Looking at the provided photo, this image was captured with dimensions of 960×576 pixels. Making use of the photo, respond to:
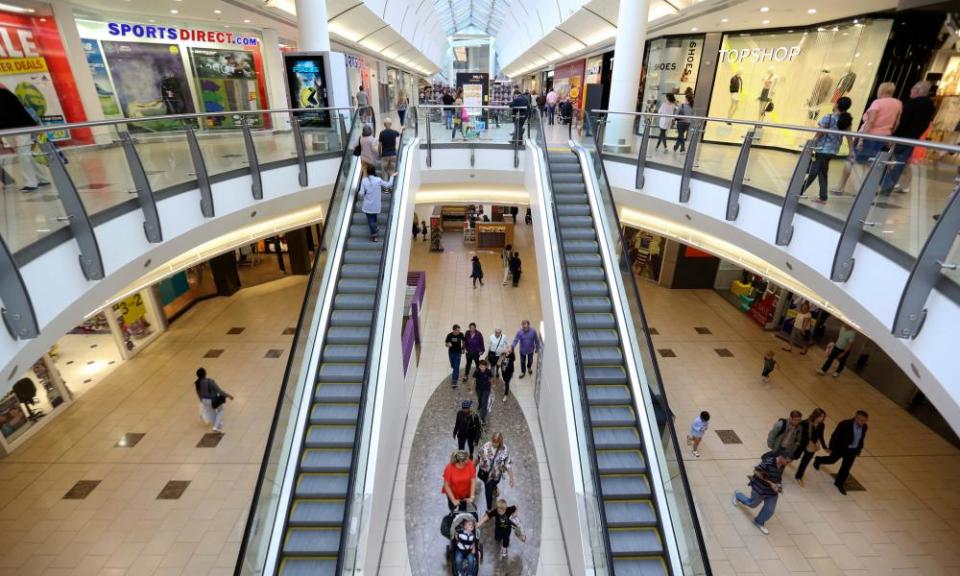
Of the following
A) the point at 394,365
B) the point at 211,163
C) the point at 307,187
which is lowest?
the point at 394,365

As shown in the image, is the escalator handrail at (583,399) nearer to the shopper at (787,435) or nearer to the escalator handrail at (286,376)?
the escalator handrail at (286,376)

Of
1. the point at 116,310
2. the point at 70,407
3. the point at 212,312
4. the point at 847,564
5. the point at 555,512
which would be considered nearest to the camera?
the point at 847,564

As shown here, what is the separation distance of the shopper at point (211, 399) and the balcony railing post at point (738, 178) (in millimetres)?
8834

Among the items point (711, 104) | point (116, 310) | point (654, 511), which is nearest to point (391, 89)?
point (711, 104)

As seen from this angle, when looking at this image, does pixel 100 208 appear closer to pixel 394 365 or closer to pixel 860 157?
pixel 394 365

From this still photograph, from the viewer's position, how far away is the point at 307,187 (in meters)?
8.30

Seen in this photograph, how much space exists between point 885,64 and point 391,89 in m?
28.8

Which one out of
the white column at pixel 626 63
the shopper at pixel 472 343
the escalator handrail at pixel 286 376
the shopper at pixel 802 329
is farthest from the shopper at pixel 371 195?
the shopper at pixel 802 329

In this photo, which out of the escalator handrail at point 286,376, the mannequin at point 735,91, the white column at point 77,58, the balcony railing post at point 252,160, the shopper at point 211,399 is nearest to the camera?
the escalator handrail at point 286,376

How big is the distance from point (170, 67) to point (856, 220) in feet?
48.5

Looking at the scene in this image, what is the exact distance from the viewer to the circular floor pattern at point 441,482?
5.94 metres

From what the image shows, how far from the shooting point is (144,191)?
503 centimetres

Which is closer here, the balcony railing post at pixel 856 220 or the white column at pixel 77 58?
the balcony railing post at pixel 856 220

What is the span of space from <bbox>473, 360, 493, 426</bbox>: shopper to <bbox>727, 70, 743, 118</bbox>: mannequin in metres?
11.5
